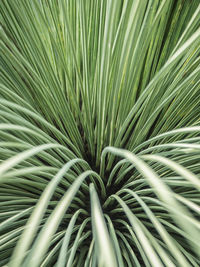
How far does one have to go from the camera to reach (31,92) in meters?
0.43

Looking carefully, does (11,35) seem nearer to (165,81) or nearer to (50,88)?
(50,88)

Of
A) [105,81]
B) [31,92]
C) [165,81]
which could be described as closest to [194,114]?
[165,81]

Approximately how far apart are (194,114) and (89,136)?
0.65 feet

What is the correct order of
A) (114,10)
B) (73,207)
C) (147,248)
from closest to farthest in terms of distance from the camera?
1. (147,248)
2. (114,10)
3. (73,207)

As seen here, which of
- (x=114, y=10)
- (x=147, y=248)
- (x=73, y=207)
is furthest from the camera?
(x=73, y=207)

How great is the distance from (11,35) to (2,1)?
5 cm

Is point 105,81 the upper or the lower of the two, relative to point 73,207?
upper

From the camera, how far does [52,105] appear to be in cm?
A: 43

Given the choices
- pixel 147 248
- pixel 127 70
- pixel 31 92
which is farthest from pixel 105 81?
pixel 147 248

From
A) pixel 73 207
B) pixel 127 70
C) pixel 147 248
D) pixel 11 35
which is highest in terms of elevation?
pixel 11 35

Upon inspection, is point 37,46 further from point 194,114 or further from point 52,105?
point 194,114

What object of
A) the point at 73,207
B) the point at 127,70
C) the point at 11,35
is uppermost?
the point at 11,35

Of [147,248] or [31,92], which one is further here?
[31,92]

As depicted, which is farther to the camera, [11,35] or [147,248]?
[11,35]
